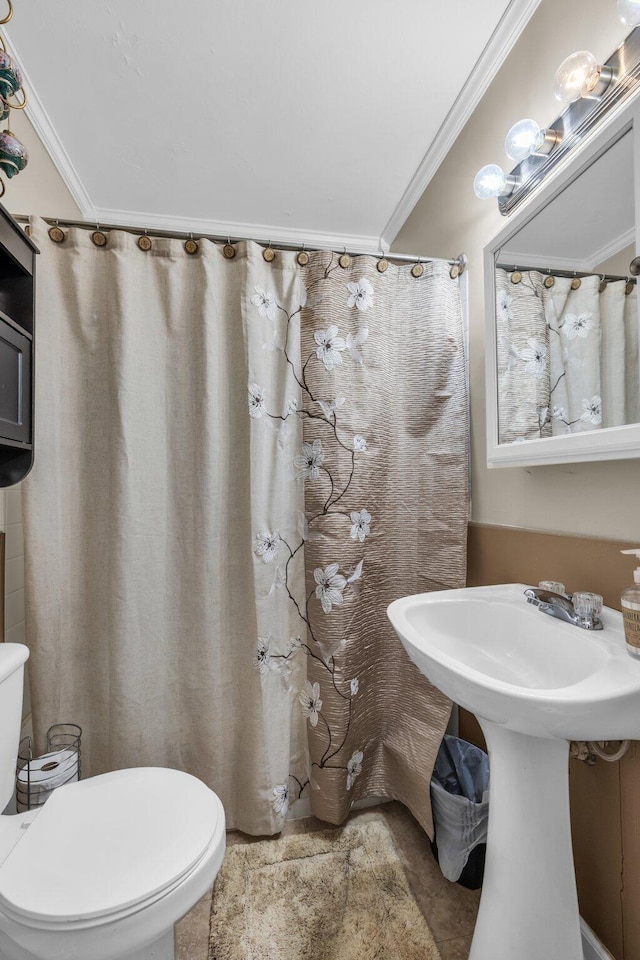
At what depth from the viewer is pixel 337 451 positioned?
1.50 meters

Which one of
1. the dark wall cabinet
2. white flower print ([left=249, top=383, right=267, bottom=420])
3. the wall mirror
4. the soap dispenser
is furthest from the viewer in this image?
white flower print ([left=249, top=383, right=267, bottom=420])

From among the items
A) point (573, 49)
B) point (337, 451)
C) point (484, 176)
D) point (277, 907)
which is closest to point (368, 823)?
point (277, 907)

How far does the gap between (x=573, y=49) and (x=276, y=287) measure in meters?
0.96

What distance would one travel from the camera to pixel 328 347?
1.50m

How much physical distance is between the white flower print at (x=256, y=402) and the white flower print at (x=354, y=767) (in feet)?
3.92

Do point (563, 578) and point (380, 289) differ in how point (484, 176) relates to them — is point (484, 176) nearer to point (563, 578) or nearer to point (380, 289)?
point (380, 289)

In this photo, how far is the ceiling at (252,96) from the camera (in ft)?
4.10

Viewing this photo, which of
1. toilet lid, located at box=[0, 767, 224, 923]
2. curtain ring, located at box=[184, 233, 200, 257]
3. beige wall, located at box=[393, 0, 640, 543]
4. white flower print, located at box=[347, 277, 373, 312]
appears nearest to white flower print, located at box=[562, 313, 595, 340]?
beige wall, located at box=[393, 0, 640, 543]

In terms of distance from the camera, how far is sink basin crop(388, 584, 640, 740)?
696 mm

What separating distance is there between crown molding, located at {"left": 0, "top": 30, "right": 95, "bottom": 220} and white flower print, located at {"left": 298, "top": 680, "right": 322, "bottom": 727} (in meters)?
2.09

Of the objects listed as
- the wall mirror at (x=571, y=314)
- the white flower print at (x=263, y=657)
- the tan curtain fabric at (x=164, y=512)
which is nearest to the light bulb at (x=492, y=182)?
the wall mirror at (x=571, y=314)

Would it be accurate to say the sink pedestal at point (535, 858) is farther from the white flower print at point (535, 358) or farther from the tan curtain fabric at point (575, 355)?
the white flower print at point (535, 358)

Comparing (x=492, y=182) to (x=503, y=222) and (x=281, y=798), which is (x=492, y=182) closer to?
(x=503, y=222)

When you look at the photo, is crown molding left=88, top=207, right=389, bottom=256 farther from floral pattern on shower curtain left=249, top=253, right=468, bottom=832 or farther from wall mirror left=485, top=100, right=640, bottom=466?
wall mirror left=485, top=100, right=640, bottom=466
